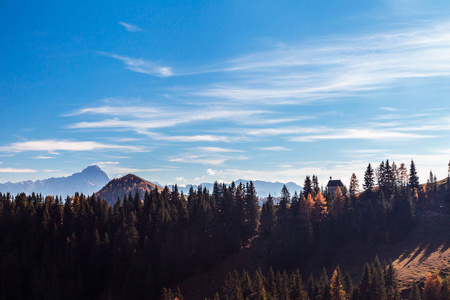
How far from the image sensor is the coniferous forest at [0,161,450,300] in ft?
312

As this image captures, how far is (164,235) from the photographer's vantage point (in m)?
106

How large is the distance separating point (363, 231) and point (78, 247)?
8995 cm

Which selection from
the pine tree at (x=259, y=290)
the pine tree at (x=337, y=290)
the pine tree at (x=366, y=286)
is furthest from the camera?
the pine tree at (x=366, y=286)

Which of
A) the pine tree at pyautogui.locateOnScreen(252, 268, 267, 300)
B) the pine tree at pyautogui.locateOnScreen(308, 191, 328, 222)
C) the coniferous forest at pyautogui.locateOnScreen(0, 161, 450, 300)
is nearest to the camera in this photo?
the pine tree at pyautogui.locateOnScreen(252, 268, 267, 300)

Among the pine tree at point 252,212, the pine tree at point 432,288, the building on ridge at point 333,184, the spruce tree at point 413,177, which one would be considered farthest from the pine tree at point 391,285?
the building on ridge at point 333,184

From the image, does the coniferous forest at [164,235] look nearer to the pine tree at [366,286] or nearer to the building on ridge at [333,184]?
the pine tree at [366,286]

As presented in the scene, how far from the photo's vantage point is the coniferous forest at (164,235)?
95188 millimetres

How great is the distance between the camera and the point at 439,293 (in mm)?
63250

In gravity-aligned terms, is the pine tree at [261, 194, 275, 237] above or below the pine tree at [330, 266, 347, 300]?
above

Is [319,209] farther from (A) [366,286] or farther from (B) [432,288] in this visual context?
(B) [432,288]

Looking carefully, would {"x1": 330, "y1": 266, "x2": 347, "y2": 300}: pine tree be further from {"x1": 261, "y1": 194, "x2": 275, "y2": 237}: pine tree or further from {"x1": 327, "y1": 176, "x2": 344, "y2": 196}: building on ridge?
{"x1": 327, "y1": 176, "x2": 344, "y2": 196}: building on ridge

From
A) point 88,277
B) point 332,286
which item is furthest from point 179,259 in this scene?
point 332,286

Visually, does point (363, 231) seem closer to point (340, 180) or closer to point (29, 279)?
point (340, 180)

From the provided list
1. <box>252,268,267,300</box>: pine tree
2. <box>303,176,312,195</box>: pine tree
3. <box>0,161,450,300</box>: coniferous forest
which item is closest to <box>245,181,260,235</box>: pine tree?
<box>0,161,450,300</box>: coniferous forest
